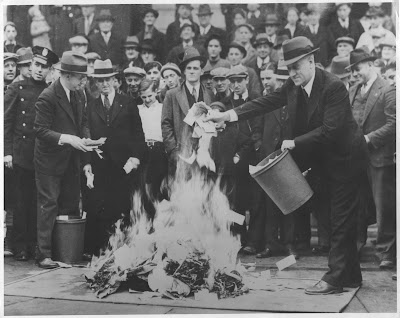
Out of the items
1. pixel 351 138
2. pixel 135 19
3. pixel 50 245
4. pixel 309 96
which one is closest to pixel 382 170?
pixel 351 138

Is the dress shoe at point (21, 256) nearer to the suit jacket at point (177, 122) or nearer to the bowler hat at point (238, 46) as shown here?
A: the suit jacket at point (177, 122)

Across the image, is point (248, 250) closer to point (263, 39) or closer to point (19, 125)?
point (263, 39)

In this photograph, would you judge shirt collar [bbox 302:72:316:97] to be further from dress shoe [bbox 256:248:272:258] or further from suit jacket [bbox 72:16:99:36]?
suit jacket [bbox 72:16:99:36]

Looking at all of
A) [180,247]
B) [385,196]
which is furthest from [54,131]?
[385,196]

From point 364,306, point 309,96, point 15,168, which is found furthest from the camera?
point 15,168

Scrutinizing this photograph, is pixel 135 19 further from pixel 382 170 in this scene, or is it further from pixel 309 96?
pixel 382 170

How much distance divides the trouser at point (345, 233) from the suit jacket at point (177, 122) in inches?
68.0

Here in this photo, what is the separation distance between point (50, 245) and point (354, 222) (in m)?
3.41

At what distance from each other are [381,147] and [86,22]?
3.62 meters

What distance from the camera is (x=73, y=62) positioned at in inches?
274

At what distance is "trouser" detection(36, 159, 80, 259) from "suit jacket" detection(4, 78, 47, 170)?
0.90ft

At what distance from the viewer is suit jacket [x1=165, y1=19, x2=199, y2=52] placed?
6879mm

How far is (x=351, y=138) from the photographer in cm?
650

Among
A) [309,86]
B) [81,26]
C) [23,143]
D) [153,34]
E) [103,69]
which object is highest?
[81,26]
